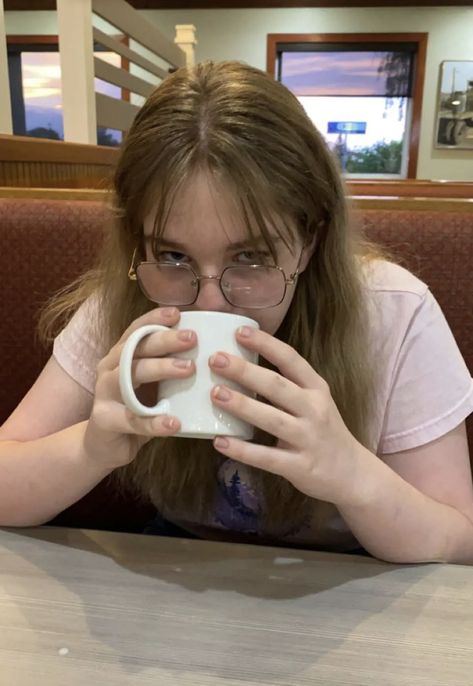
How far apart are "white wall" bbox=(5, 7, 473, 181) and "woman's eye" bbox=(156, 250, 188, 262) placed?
6.03 m

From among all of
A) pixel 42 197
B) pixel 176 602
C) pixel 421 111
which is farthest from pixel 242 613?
pixel 421 111

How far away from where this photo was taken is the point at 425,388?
794 millimetres

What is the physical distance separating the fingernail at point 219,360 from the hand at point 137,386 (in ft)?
0.06

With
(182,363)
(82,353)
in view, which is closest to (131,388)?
(182,363)

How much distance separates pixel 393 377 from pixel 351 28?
650 centimetres

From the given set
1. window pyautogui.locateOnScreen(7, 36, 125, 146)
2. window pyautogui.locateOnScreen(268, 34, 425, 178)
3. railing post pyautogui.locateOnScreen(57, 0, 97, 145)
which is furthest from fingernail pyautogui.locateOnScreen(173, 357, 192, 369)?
window pyautogui.locateOnScreen(7, 36, 125, 146)

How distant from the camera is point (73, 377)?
886 millimetres

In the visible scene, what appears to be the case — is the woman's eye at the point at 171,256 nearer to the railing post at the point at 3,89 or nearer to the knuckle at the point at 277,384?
the knuckle at the point at 277,384

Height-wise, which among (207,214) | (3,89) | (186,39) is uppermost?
(186,39)

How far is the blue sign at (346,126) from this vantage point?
685cm

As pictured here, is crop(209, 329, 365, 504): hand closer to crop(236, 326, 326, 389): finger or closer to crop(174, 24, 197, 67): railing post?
crop(236, 326, 326, 389): finger

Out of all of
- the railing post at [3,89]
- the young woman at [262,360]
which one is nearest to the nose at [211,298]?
the young woman at [262,360]

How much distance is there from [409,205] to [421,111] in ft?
19.7

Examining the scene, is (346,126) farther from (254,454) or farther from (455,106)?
(254,454)
